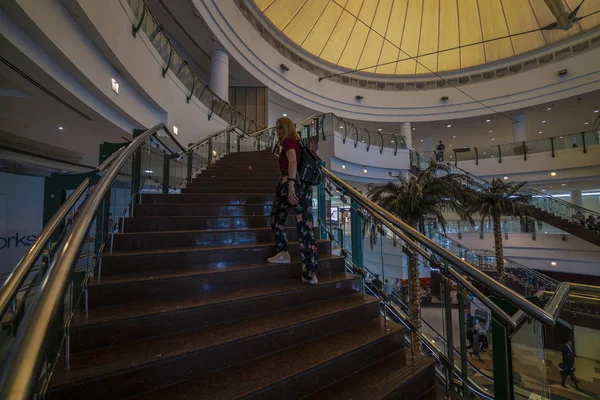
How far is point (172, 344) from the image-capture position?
1911 mm

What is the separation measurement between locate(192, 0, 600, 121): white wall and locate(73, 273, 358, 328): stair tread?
12.2 meters

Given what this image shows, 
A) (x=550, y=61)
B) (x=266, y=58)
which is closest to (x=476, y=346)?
(x=266, y=58)

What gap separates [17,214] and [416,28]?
24.7m

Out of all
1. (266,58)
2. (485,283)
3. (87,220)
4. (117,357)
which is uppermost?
(266,58)

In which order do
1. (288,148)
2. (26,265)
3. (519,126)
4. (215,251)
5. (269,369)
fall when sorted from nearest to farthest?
(26,265) → (269,369) → (288,148) → (215,251) → (519,126)

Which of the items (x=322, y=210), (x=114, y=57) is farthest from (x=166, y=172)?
(x=322, y=210)

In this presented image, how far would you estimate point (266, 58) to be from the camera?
15961 millimetres

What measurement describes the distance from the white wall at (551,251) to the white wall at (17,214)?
66.5 ft

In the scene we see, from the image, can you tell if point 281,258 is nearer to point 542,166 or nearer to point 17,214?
point 17,214

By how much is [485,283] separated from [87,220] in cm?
245

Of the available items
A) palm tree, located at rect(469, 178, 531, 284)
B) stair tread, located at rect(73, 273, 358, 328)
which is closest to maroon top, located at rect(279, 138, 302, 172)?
stair tread, located at rect(73, 273, 358, 328)

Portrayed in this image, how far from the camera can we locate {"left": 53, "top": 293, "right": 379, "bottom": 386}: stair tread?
160 cm

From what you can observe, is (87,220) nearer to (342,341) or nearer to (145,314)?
(145,314)

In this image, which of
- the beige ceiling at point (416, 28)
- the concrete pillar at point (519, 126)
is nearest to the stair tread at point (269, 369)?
the beige ceiling at point (416, 28)
